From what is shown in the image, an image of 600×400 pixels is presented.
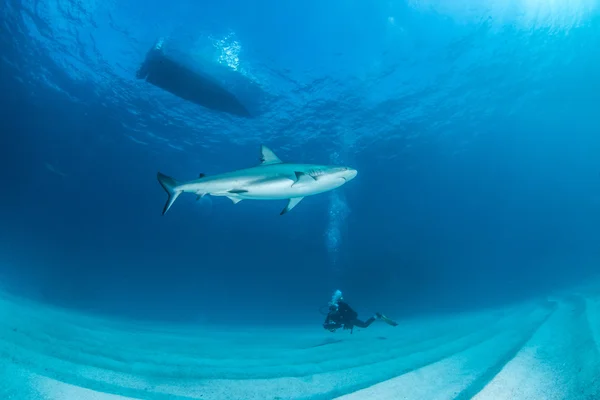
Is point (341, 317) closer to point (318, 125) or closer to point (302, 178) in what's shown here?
point (302, 178)

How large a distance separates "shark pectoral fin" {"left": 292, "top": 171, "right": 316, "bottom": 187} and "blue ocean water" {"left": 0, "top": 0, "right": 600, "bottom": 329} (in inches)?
517

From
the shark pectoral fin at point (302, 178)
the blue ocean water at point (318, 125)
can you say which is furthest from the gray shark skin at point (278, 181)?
the blue ocean water at point (318, 125)

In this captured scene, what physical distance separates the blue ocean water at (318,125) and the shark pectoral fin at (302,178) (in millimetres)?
13143

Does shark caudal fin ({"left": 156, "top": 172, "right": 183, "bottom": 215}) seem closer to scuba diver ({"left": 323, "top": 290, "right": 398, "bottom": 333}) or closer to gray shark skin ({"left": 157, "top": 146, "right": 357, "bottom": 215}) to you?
gray shark skin ({"left": 157, "top": 146, "right": 357, "bottom": 215})

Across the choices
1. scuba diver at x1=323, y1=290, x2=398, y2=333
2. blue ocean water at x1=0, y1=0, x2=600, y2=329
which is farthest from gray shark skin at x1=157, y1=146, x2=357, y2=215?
blue ocean water at x1=0, y1=0, x2=600, y2=329

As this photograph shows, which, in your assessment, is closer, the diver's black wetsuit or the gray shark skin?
the gray shark skin

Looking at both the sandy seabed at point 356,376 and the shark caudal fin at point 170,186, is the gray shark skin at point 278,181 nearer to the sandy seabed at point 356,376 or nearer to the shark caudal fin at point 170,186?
the shark caudal fin at point 170,186

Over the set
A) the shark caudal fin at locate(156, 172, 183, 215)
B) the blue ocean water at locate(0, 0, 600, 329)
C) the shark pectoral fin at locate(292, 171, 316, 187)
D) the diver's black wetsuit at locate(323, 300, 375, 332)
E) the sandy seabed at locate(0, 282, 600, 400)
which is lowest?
the sandy seabed at locate(0, 282, 600, 400)

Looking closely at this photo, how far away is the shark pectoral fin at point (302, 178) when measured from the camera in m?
4.13

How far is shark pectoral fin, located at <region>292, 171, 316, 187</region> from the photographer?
4133 millimetres

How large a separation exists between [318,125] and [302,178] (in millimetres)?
19580

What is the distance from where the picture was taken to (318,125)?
75.5 ft

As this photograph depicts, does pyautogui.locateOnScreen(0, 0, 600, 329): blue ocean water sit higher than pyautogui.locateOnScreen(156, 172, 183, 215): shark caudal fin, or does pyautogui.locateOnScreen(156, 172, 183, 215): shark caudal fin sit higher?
pyautogui.locateOnScreen(0, 0, 600, 329): blue ocean water

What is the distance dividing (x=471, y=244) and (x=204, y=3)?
3188 inches
